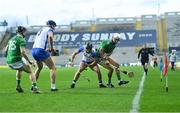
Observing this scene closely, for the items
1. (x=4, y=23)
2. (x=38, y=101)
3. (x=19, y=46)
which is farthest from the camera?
(x=4, y=23)

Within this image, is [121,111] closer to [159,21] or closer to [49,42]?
[49,42]

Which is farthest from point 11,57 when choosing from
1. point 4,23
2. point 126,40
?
point 4,23

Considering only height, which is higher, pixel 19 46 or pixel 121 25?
pixel 19 46

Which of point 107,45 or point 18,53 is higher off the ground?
point 18,53

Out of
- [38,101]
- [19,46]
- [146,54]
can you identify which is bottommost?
[146,54]

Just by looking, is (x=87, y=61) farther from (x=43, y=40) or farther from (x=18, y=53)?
(x=18, y=53)

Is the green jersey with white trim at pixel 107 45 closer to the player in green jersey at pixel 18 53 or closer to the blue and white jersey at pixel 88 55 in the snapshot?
the blue and white jersey at pixel 88 55

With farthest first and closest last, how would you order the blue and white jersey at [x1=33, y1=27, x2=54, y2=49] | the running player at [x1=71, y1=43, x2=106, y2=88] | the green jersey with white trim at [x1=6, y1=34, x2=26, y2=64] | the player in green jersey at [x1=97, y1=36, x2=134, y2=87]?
1. the running player at [x1=71, y1=43, x2=106, y2=88]
2. the player in green jersey at [x1=97, y1=36, x2=134, y2=87]
3. the blue and white jersey at [x1=33, y1=27, x2=54, y2=49]
4. the green jersey with white trim at [x1=6, y1=34, x2=26, y2=64]

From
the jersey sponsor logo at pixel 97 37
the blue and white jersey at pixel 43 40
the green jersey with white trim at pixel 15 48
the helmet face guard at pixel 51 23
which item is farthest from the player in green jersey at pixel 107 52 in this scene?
the jersey sponsor logo at pixel 97 37

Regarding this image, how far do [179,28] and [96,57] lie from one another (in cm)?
6628

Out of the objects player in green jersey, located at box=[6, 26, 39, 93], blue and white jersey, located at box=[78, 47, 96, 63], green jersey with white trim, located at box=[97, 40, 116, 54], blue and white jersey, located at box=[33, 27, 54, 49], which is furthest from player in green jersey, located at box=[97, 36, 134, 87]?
player in green jersey, located at box=[6, 26, 39, 93]

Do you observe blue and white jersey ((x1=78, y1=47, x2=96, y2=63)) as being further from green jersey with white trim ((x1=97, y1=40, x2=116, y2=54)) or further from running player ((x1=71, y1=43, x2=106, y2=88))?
green jersey with white trim ((x1=97, y1=40, x2=116, y2=54))

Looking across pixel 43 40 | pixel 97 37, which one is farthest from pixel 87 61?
pixel 97 37

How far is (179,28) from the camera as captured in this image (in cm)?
8075
